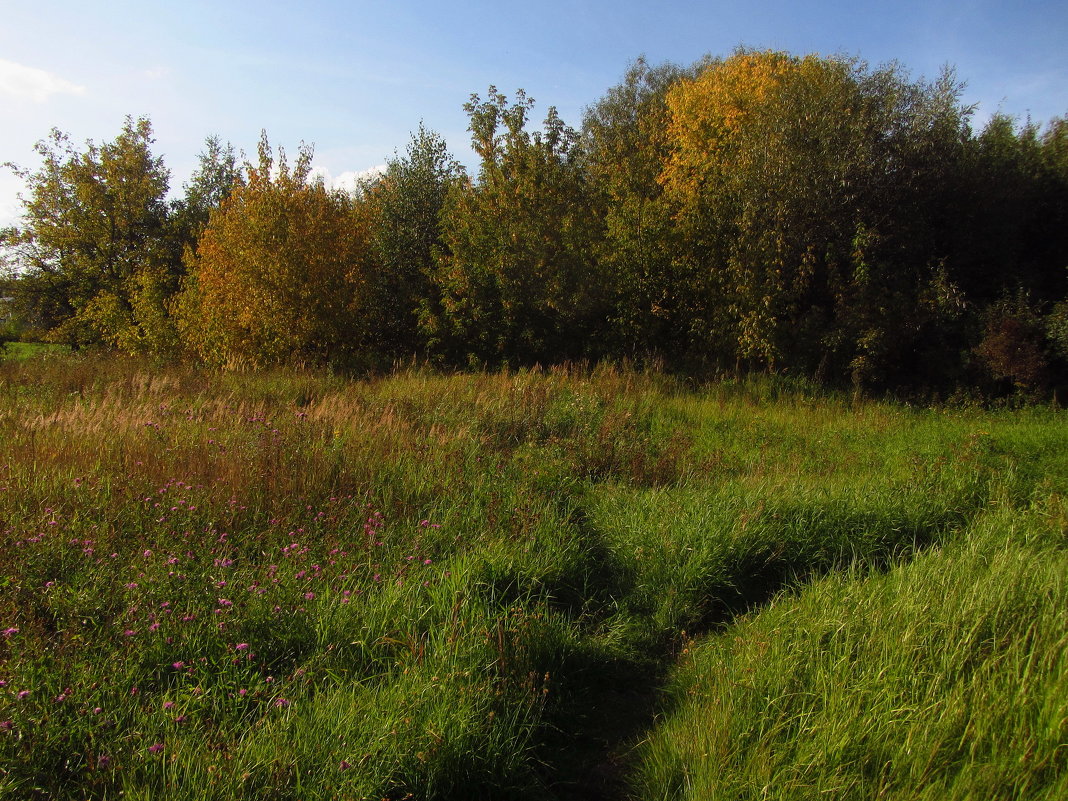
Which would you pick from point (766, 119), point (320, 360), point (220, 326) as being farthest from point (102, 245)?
point (766, 119)

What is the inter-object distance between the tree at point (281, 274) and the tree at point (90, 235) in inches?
371

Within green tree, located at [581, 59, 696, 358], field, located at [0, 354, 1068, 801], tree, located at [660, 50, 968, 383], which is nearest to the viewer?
field, located at [0, 354, 1068, 801]

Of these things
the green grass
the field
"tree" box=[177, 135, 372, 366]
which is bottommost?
the field

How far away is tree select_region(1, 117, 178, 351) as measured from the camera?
23.7 meters

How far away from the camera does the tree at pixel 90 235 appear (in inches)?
933

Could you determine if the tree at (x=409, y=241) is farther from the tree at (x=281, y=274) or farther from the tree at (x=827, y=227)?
the tree at (x=827, y=227)

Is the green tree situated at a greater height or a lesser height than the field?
greater

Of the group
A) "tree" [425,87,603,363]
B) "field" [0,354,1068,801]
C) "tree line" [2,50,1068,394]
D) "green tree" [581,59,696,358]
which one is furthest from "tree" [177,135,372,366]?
"field" [0,354,1068,801]

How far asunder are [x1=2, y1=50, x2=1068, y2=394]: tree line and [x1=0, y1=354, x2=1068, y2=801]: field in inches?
287

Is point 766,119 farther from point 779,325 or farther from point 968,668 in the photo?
point 968,668

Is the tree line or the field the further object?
the tree line

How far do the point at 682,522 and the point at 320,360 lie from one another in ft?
39.9

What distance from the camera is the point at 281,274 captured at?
48.5 feet

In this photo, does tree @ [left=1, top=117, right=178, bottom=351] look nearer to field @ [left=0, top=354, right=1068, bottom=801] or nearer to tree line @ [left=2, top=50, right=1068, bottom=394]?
tree line @ [left=2, top=50, right=1068, bottom=394]
